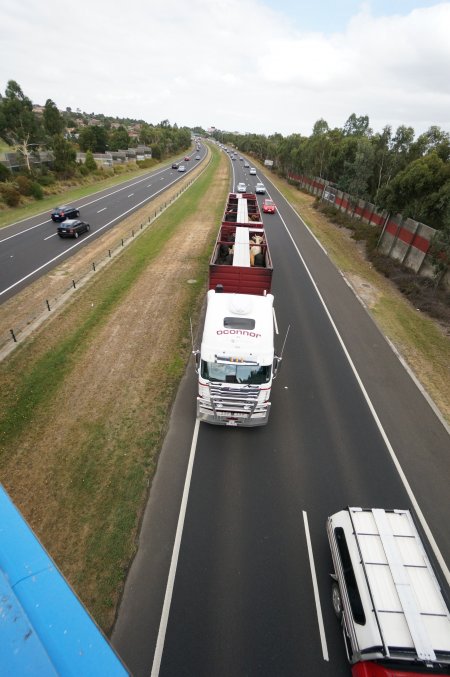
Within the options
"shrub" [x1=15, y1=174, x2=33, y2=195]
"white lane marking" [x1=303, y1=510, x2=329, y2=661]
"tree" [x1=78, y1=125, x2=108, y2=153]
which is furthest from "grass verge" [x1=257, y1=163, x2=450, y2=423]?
"tree" [x1=78, y1=125, x2=108, y2=153]

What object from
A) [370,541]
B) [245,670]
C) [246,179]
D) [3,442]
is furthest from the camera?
[246,179]

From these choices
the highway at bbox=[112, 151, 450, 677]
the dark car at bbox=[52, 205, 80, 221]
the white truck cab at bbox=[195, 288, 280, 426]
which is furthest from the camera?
the dark car at bbox=[52, 205, 80, 221]

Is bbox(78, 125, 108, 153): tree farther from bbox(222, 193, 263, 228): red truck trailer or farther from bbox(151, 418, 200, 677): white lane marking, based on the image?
bbox(151, 418, 200, 677): white lane marking

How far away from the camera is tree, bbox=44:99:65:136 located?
56531 mm

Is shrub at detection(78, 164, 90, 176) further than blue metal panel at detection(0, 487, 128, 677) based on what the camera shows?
Yes

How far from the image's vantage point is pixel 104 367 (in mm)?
15094

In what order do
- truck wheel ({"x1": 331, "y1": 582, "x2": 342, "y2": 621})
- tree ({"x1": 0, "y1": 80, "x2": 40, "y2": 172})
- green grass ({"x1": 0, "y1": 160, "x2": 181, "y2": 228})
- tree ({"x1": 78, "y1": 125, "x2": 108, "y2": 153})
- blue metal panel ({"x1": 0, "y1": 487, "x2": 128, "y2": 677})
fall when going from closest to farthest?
blue metal panel ({"x1": 0, "y1": 487, "x2": 128, "y2": 677}) < truck wheel ({"x1": 331, "y1": 582, "x2": 342, "y2": 621}) < green grass ({"x1": 0, "y1": 160, "x2": 181, "y2": 228}) < tree ({"x1": 0, "y1": 80, "x2": 40, "y2": 172}) < tree ({"x1": 78, "y1": 125, "x2": 108, "y2": 153})

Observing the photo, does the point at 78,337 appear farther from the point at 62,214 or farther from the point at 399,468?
the point at 62,214

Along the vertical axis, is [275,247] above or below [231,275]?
below

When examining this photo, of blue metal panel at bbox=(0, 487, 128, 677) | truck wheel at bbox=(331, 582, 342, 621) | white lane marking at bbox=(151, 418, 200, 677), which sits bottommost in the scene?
white lane marking at bbox=(151, 418, 200, 677)

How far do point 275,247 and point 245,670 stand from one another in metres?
29.0

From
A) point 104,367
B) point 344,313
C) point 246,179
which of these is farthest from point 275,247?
point 246,179

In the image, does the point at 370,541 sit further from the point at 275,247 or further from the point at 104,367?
the point at 275,247

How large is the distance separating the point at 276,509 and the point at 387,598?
353 cm
